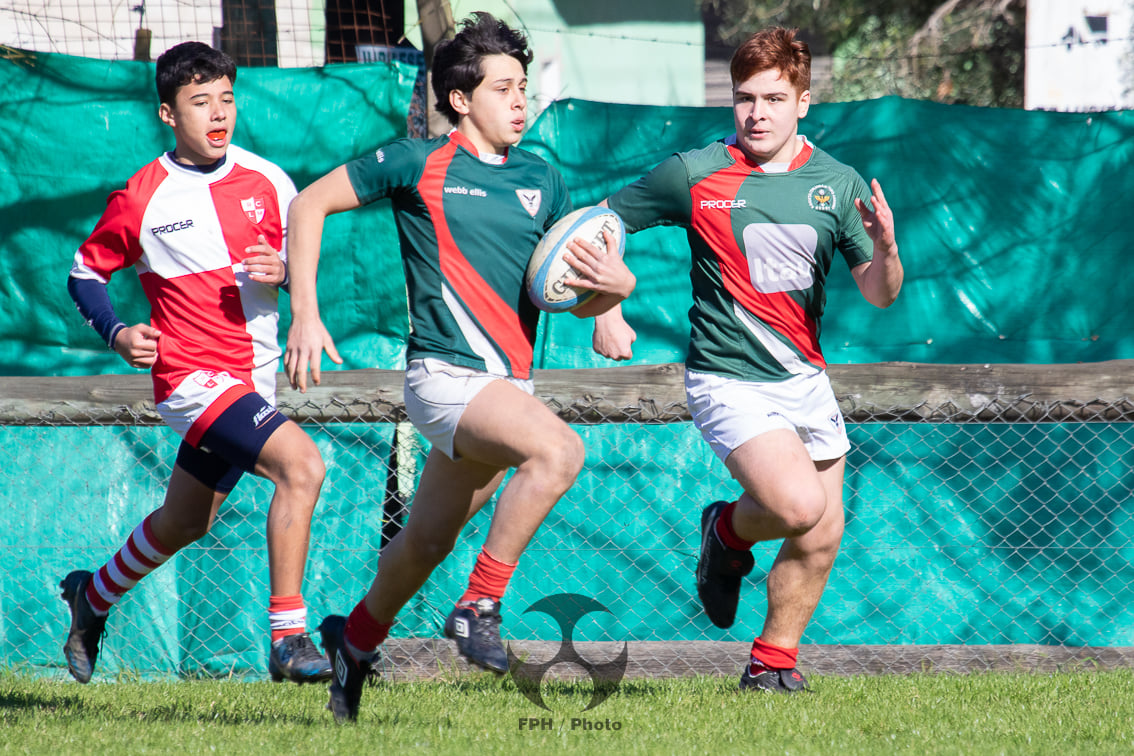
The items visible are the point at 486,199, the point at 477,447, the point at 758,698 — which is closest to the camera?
the point at 477,447

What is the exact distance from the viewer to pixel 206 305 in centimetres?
444

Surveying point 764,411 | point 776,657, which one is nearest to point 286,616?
point 764,411

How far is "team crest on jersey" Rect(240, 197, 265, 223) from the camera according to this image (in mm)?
4559

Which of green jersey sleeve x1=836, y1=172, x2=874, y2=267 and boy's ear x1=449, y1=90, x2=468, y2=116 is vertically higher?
boy's ear x1=449, y1=90, x2=468, y2=116

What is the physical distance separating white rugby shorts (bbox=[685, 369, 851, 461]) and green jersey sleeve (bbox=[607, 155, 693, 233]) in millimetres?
639

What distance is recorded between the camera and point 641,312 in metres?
6.26

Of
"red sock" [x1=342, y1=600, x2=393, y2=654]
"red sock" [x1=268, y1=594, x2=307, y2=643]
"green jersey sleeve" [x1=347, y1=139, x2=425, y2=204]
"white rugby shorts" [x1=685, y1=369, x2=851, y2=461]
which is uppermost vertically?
"green jersey sleeve" [x1=347, y1=139, x2=425, y2=204]

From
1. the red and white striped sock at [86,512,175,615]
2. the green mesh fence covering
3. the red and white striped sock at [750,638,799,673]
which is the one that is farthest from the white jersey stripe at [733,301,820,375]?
the red and white striped sock at [86,512,175,615]

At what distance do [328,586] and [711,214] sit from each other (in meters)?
3.09

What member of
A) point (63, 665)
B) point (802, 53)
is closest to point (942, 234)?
point (802, 53)

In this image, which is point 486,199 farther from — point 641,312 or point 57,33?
point 57,33

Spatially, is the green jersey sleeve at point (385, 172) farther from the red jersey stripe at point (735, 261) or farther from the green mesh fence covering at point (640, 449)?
the green mesh fence covering at point (640, 449)

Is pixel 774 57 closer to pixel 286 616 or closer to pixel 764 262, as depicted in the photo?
pixel 764 262

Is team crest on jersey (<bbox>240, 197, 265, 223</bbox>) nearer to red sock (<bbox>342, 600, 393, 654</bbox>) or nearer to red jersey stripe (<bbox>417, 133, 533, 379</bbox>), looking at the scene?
red jersey stripe (<bbox>417, 133, 533, 379</bbox>)
